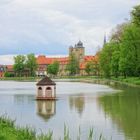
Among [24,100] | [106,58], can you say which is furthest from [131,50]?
[24,100]

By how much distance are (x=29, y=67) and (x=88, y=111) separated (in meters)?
146

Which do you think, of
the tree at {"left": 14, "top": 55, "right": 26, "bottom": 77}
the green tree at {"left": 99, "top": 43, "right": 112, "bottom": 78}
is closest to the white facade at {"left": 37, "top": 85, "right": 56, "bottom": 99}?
the green tree at {"left": 99, "top": 43, "right": 112, "bottom": 78}

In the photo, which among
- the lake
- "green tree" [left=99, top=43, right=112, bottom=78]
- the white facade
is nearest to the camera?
the lake

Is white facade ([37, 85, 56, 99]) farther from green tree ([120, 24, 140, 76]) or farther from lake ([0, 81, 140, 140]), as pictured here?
green tree ([120, 24, 140, 76])

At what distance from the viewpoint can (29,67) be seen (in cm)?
17850

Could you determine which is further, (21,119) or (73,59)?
(73,59)

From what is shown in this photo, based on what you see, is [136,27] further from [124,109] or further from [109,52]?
[124,109]

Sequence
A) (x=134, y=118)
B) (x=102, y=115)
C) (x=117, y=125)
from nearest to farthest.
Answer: (x=117, y=125), (x=134, y=118), (x=102, y=115)

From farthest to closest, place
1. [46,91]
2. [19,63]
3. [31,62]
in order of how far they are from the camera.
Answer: [31,62]
[19,63]
[46,91]

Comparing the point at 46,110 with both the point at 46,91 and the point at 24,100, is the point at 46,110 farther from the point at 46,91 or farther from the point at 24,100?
the point at 24,100

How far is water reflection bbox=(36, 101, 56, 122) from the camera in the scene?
102 ft

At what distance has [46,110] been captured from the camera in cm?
3478

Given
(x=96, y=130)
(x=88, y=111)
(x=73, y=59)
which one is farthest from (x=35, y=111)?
(x=73, y=59)

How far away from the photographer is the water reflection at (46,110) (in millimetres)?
30962
